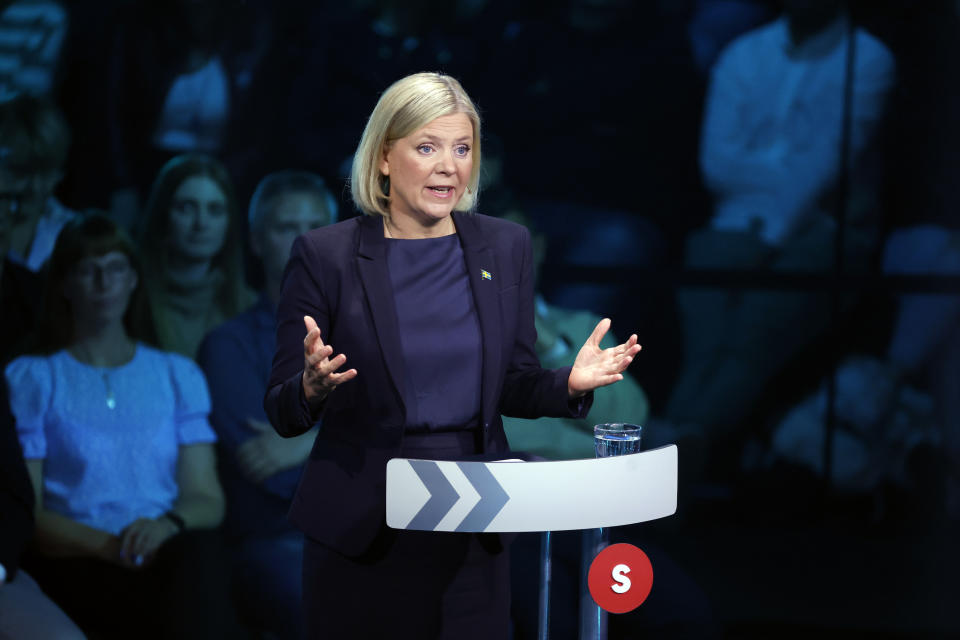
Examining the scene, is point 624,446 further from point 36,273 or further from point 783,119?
point 36,273

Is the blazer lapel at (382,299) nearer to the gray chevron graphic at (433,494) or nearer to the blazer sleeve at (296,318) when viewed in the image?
the blazer sleeve at (296,318)

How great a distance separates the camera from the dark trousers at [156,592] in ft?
12.7

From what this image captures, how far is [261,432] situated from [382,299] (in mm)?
2357

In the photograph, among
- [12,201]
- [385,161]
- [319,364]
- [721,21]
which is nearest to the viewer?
[319,364]

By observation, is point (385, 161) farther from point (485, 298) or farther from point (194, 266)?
point (194, 266)

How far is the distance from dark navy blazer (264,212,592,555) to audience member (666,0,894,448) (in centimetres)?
221

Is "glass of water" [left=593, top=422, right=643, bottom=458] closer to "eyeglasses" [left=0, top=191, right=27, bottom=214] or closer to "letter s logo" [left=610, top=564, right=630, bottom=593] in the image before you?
"letter s logo" [left=610, top=564, right=630, bottom=593]

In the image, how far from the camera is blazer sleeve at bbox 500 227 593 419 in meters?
1.74

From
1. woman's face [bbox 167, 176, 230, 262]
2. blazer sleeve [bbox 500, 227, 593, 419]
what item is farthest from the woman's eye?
blazer sleeve [bbox 500, 227, 593, 419]

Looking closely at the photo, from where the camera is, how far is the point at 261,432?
3.92m

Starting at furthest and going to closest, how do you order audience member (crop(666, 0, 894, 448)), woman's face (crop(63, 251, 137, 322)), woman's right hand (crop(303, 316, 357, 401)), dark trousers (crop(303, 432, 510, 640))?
woman's face (crop(63, 251, 137, 322)) < audience member (crop(666, 0, 894, 448)) < dark trousers (crop(303, 432, 510, 640)) < woman's right hand (crop(303, 316, 357, 401))

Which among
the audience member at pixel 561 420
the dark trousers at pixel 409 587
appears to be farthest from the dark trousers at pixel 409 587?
the audience member at pixel 561 420

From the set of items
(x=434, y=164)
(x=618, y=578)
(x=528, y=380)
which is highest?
(x=434, y=164)

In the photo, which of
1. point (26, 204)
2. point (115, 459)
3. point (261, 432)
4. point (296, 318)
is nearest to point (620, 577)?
point (296, 318)
